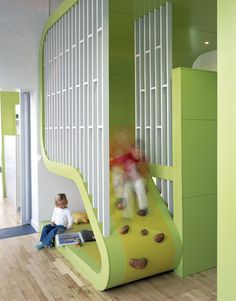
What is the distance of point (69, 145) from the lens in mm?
3924

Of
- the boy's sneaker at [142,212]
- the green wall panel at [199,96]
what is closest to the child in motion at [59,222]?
the boy's sneaker at [142,212]

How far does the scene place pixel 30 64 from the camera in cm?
489

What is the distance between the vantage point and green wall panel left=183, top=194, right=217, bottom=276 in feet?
10.9

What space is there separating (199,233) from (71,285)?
1.44m

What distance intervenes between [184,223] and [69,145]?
5.48 feet

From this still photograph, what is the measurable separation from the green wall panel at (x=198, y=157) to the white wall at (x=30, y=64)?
2.44 metres

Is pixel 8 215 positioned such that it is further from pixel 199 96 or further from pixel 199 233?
pixel 199 96

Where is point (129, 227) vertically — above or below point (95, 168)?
below

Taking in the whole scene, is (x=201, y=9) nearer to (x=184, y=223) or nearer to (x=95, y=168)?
(x=95, y=168)

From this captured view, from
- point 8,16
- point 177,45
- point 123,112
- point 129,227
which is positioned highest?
point 8,16

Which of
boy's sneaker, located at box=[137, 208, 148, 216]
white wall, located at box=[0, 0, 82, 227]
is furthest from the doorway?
boy's sneaker, located at box=[137, 208, 148, 216]

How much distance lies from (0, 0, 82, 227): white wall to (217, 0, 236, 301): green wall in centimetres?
348

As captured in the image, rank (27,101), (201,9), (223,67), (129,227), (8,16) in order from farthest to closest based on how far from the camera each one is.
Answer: (27,101) → (8,16) → (201,9) → (129,227) → (223,67)

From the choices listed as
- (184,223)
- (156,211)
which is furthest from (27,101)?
(184,223)
